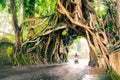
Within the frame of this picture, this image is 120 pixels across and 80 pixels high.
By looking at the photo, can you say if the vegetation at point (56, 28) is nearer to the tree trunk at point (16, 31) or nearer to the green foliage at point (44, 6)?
the tree trunk at point (16, 31)

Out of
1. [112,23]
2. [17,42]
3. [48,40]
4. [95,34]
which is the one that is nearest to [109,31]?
[112,23]

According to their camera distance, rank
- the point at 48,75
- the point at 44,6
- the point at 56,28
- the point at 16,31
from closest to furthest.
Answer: the point at 48,75 < the point at 16,31 < the point at 56,28 < the point at 44,6

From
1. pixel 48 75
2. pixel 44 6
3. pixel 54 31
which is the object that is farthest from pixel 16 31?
pixel 48 75

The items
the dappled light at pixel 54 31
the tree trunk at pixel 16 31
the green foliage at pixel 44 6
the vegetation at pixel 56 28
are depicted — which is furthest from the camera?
the green foliage at pixel 44 6

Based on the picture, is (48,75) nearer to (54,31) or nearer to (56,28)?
(56,28)

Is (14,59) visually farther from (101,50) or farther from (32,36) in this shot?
(101,50)

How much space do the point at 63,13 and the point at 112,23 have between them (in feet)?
11.5

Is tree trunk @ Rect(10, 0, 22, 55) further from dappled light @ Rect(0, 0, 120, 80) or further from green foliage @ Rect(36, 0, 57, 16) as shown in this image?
green foliage @ Rect(36, 0, 57, 16)

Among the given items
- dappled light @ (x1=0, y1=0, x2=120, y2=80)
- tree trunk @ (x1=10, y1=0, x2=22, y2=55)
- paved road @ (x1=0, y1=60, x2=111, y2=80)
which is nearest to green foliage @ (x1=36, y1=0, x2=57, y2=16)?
dappled light @ (x1=0, y1=0, x2=120, y2=80)

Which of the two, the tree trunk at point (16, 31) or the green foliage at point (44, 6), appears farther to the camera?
the green foliage at point (44, 6)

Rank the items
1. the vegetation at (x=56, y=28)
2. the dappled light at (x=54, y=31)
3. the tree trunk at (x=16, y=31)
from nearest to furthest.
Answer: the dappled light at (x=54, y=31)
the vegetation at (x=56, y=28)
the tree trunk at (x=16, y=31)

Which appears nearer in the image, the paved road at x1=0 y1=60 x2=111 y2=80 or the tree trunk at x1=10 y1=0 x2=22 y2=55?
the paved road at x1=0 y1=60 x2=111 y2=80

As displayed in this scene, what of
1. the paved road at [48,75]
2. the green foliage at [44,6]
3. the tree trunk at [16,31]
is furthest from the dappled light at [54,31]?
the paved road at [48,75]

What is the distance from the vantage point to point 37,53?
17734 mm
